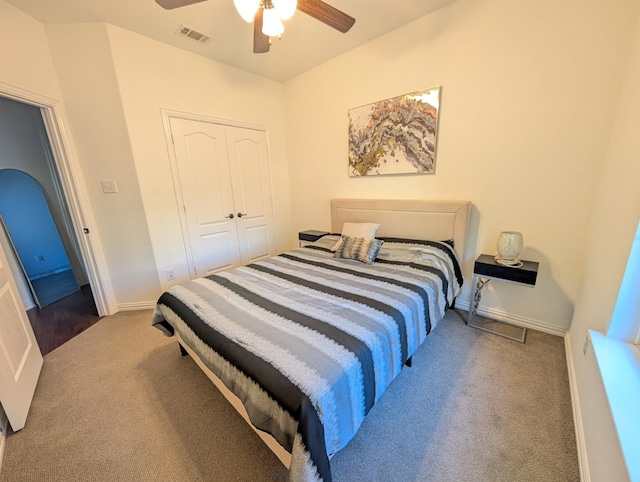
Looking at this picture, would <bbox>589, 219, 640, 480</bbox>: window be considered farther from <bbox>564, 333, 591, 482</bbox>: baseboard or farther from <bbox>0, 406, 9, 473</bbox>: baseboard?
<bbox>0, 406, 9, 473</bbox>: baseboard

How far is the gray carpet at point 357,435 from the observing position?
1.24m

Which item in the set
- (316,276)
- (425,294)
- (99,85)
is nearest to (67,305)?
(99,85)

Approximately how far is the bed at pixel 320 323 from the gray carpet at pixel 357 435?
249 millimetres

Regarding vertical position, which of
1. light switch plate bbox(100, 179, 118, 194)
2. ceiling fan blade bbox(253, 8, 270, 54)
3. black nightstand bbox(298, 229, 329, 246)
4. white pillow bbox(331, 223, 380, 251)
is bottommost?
black nightstand bbox(298, 229, 329, 246)

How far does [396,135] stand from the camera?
106 inches

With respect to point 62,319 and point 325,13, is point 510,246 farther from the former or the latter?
point 62,319

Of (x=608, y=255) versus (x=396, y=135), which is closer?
(x=608, y=255)

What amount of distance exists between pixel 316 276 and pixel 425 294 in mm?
845

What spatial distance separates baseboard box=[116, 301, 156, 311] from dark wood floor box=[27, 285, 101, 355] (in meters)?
0.21

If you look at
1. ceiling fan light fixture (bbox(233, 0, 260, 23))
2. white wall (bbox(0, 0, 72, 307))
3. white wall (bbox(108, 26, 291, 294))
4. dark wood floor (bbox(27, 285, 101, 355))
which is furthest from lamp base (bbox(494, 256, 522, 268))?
white wall (bbox(0, 0, 72, 307))

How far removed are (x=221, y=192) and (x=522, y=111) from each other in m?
3.29

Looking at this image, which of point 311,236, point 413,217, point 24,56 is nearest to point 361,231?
point 413,217

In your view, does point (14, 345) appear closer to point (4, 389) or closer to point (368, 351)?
point (4, 389)

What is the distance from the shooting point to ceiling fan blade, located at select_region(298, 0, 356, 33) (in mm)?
1508
